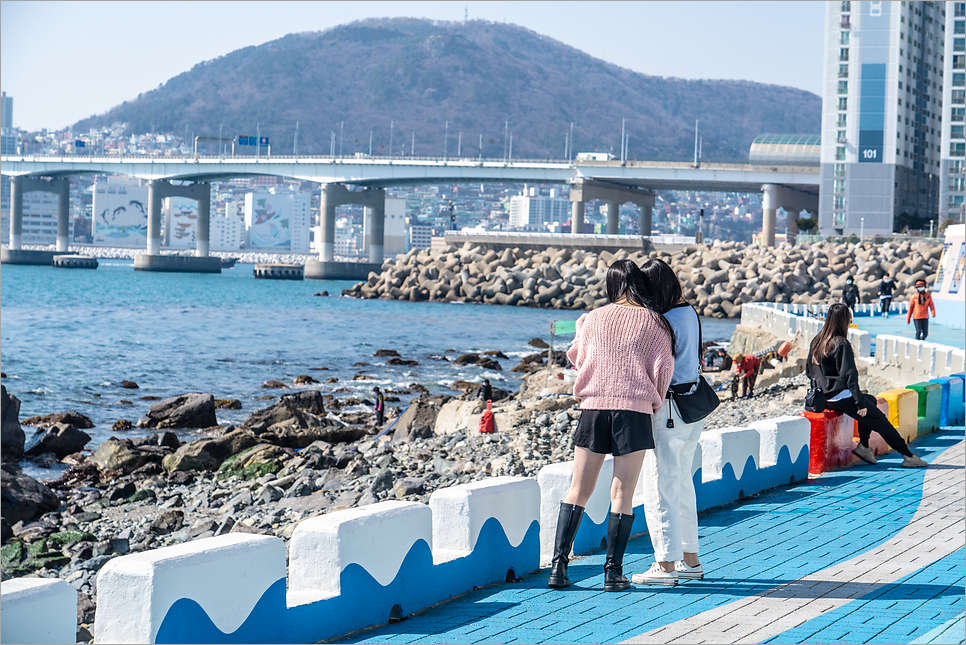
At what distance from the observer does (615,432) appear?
5152 millimetres

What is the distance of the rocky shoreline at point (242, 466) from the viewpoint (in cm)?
1236

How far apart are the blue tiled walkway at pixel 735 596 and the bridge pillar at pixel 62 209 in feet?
416

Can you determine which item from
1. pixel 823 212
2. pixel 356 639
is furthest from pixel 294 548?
pixel 823 212

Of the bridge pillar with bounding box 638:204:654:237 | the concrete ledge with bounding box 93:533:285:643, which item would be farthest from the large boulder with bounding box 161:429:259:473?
the bridge pillar with bounding box 638:204:654:237

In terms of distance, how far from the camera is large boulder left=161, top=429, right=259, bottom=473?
57.3 feet

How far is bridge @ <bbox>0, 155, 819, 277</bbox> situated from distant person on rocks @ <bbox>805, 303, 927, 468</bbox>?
72118 millimetres

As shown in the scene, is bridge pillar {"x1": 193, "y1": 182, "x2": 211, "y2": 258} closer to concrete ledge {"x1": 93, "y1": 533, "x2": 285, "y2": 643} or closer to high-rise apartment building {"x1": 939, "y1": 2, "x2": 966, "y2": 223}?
high-rise apartment building {"x1": 939, "y1": 2, "x2": 966, "y2": 223}

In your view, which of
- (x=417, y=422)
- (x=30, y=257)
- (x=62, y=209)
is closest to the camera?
(x=417, y=422)

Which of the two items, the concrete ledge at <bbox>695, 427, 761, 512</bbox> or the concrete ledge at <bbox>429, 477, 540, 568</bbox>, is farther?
the concrete ledge at <bbox>695, 427, 761, 512</bbox>

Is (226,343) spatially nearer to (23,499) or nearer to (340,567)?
(23,499)

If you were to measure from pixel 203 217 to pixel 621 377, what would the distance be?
118 m

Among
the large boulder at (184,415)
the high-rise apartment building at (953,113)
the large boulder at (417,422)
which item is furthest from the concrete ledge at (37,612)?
the high-rise apartment building at (953,113)

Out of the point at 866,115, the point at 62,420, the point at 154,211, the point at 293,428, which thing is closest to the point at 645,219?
the point at 866,115

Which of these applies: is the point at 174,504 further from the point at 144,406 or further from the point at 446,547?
the point at 144,406
